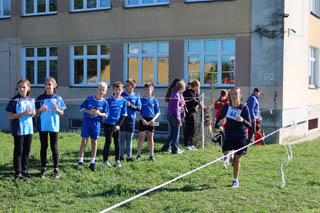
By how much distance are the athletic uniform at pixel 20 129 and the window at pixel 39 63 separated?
10.5 metres

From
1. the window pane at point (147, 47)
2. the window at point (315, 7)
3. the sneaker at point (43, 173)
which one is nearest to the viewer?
the sneaker at point (43, 173)

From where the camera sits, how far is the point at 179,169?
869cm

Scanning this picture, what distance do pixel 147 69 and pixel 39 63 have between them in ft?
15.8

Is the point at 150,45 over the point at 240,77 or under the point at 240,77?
over

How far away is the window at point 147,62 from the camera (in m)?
16.1

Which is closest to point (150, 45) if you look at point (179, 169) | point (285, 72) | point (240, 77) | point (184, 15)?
point (184, 15)

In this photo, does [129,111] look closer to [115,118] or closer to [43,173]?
[115,118]

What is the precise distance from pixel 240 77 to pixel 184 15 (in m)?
2.87

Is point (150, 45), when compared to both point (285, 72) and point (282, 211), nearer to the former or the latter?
point (285, 72)

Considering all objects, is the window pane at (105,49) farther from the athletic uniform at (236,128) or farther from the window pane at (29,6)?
the athletic uniform at (236,128)

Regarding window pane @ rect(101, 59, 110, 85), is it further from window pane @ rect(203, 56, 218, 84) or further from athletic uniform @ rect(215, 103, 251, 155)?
athletic uniform @ rect(215, 103, 251, 155)

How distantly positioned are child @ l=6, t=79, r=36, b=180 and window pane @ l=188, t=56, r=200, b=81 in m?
8.59

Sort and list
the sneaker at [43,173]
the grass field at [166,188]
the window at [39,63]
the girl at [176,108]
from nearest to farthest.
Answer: the grass field at [166,188]
the sneaker at [43,173]
the girl at [176,108]
the window at [39,63]

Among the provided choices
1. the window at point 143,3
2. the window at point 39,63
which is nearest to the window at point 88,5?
the window at point 143,3
